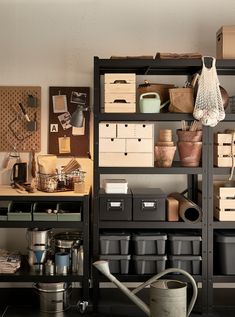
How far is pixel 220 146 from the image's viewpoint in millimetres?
3414

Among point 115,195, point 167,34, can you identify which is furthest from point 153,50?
point 115,195

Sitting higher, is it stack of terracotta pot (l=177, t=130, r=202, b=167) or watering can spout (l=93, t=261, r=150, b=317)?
stack of terracotta pot (l=177, t=130, r=202, b=167)

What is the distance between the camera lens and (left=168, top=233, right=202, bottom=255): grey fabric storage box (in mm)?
3441

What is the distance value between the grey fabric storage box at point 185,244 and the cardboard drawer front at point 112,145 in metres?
0.77

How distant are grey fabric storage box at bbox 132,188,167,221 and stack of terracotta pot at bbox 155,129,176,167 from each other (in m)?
0.25

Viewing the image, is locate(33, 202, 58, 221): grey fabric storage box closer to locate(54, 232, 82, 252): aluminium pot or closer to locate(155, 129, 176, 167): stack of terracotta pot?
locate(54, 232, 82, 252): aluminium pot

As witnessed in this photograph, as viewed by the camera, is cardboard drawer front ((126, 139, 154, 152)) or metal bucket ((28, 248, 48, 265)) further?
metal bucket ((28, 248, 48, 265))

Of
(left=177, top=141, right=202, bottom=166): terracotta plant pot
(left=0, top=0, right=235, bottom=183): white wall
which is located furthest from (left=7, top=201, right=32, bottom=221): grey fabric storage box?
(left=177, top=141, right=202, bottom=166): terracotta plant pot

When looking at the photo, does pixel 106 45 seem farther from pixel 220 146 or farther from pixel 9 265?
pixel 9 265

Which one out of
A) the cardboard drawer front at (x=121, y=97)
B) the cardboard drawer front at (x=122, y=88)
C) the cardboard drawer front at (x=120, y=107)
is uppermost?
the cardboard drawer front at (x=122, y=88)

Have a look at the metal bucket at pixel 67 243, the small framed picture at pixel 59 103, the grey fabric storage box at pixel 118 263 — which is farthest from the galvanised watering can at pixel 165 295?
the small framed picture at pixel 59 103

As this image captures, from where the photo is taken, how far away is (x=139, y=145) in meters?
3.43

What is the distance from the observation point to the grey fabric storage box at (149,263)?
11.3 feet

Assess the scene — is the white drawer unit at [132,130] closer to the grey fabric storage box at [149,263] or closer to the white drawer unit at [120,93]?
the white drawer unit at [120,93]
